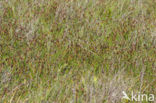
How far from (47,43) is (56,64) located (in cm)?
27

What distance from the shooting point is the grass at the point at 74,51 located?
2.65m

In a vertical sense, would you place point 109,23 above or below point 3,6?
below

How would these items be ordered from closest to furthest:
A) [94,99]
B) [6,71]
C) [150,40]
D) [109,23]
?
[94,99] → [6,71] → [150,40] → [109,23]

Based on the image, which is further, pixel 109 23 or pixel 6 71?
pixel 109 23

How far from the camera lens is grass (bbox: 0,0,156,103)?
265 centimetres

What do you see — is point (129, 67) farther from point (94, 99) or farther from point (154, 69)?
point (94, 99)

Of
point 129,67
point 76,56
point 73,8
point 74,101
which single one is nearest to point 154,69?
point 129,67

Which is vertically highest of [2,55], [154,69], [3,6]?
[3,6]

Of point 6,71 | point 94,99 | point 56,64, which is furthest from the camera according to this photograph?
point 56,64

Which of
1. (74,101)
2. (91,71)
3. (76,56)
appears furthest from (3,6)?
(74,101)

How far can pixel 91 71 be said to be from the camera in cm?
298

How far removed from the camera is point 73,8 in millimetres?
3906

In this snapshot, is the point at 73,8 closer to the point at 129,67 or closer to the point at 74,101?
the point at 129,67

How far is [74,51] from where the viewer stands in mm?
3258
